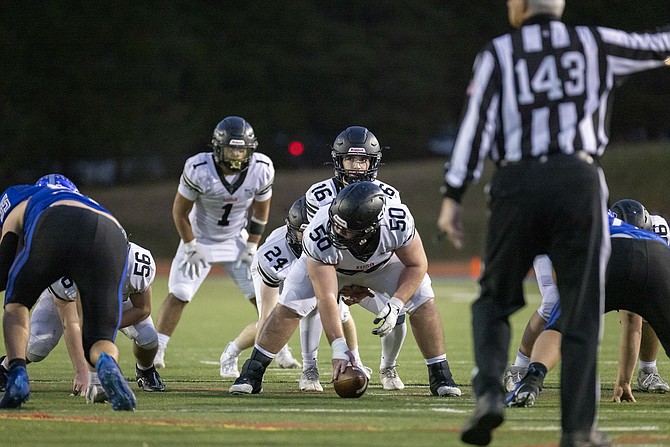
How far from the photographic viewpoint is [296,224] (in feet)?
25.1

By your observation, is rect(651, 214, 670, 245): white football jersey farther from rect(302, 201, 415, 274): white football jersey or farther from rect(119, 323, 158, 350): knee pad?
rect(119, 323, 158, 350): knee pad

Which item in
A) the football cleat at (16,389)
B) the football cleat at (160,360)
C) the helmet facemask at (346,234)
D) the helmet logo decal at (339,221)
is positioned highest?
the helmet logo decal at (339,221)

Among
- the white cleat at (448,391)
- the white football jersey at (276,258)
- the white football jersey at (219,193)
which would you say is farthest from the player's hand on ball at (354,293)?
the white football jersey at (219,193)

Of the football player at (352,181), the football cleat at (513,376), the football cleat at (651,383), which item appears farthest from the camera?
Answer: the football player at (352,181)

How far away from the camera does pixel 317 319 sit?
24.8 feet

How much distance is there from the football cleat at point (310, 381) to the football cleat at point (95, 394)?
1.42 m

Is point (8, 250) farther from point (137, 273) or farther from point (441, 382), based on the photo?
point (441, 382)

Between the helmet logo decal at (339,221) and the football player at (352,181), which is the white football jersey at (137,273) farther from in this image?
the helmet logo decal at (339,221)

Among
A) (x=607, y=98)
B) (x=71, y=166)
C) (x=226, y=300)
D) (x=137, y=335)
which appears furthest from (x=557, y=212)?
(x=71, y=166)

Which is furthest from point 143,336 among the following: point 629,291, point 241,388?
point 629,291

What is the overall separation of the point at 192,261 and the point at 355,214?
12.4 ft

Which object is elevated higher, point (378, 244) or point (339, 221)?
point (339, 221)

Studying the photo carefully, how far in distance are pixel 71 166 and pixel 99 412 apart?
30.5 metres

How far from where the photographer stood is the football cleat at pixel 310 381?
7.25 m
